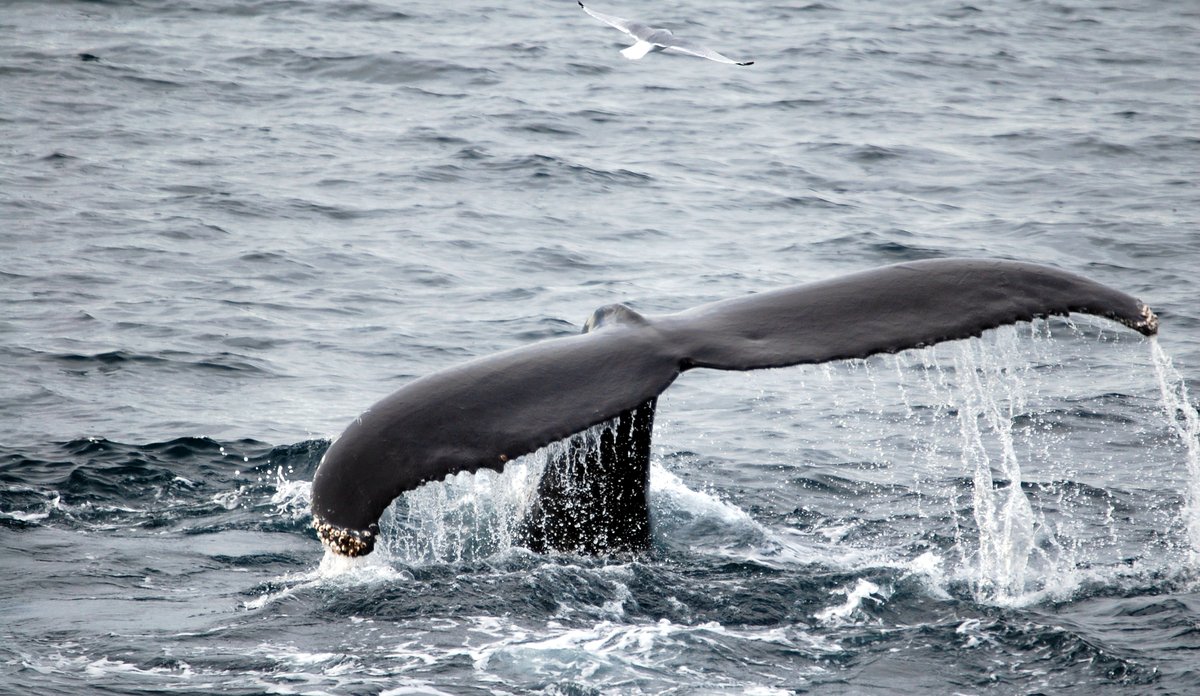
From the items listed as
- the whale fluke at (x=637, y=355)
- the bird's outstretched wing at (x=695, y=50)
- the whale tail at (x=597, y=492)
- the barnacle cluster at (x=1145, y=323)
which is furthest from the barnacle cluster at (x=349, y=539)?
the bird's outstretched wing at (x=695, y=50)

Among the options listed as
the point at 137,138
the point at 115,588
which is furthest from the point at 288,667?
the point at 137,138

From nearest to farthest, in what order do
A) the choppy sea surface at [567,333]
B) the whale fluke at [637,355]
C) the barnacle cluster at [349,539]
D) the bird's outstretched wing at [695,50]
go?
the barnacle cluster at [349,539]
the whale fluke at [637,355]
the choppy sea surface at [567,333]
the bird's outstretched wing at [695,50]

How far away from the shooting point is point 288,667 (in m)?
4.83

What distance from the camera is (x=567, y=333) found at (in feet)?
33.2

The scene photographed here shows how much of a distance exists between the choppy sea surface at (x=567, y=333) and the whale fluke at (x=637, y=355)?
0.42 metres

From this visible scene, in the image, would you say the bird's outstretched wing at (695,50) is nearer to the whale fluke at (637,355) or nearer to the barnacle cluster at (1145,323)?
the whale fluke at (637,355)

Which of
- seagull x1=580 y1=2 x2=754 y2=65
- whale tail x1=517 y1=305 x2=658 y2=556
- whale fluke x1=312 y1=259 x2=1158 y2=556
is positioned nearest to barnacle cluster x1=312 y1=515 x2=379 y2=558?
whale fluke x1=312 y1=259 x2=1158 y2=556

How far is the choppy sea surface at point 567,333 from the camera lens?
5.18 meters

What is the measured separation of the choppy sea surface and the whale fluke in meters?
0.42

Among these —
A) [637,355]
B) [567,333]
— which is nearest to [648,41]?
[567,333]

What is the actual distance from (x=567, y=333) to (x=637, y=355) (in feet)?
18.7

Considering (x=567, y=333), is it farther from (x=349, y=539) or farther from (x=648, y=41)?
(x=349, y=539)

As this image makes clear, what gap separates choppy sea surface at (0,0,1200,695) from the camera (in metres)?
5.18

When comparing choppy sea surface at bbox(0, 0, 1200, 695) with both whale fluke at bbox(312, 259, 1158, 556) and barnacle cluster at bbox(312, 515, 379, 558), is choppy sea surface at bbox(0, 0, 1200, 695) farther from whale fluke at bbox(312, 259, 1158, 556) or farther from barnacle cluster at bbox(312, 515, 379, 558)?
barnacle cluster at bbox(312, 515, 379, 558)
